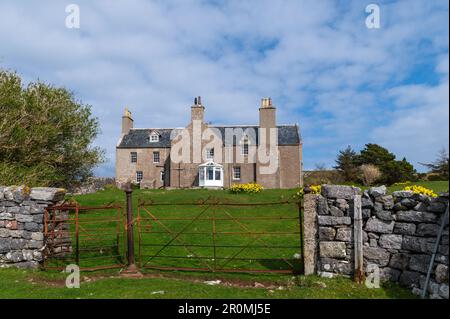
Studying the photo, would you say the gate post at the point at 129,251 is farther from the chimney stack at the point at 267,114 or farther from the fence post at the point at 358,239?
the chimney stack at the point at 267,114

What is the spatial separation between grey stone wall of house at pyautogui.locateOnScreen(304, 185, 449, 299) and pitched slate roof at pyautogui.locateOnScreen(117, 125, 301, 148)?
3421 centimetres

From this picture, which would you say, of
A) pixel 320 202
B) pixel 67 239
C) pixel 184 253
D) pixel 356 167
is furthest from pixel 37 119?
pixel 356 167

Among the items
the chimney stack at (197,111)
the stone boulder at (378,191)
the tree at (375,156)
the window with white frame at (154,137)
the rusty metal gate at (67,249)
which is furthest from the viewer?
the window with white frame at (154,137)

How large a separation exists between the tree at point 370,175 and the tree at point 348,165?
4.97ft

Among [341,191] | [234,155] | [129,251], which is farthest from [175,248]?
[234,155]

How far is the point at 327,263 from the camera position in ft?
28.2

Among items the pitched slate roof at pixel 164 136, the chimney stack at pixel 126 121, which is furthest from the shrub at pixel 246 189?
the chimney stack at pixel 126 121

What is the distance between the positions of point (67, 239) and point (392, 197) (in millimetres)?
9847

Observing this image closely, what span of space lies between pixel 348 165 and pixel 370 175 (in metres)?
4.25

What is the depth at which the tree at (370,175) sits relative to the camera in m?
35.5

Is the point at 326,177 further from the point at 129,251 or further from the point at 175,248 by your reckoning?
the point at 129,251

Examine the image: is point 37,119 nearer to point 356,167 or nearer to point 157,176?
point 157,176

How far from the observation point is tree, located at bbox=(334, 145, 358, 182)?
125 feet
